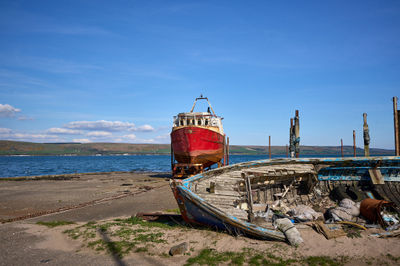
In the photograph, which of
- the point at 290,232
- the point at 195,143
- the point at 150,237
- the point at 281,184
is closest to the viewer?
the point at 290,232

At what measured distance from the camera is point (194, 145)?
77.6 ft

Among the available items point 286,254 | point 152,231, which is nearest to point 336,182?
point 286,254

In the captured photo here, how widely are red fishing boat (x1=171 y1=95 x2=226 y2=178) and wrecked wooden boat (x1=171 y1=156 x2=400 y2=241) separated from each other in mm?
12963

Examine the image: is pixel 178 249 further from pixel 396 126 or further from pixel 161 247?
pixel 396 126

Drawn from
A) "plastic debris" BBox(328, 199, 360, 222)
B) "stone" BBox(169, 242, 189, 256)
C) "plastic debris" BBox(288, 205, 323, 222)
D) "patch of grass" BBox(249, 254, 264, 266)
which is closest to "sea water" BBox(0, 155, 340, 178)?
"plastic debris" BBox(288, 205, 323, 222)

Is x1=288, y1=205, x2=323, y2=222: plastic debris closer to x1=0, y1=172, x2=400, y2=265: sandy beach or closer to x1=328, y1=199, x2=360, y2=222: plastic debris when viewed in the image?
x1=328, y1=199, x2=360, y2=222: plastic debris

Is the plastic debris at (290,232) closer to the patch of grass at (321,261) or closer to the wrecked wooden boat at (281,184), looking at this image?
the wrecked wooden boat at (281,184)

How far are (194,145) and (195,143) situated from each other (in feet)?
0.62

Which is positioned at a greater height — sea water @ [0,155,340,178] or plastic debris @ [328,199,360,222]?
plastic debris @ [328,199,360,222]

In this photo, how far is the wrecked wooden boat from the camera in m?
8.25

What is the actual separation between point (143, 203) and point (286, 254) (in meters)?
9.09

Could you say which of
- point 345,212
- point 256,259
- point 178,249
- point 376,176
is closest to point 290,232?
point 256,259

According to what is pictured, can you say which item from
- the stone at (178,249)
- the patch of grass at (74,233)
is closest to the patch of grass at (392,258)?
the stone at (178,249)

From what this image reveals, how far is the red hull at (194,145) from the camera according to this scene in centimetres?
2358
